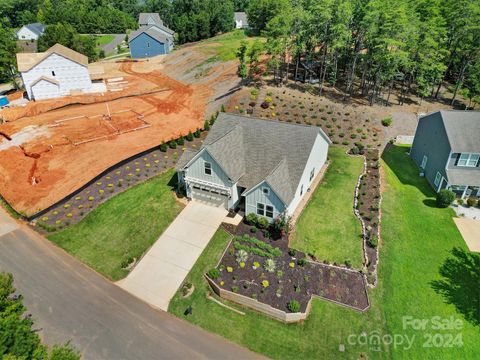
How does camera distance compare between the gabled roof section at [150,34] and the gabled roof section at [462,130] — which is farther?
the gabled roof section at [150,34]

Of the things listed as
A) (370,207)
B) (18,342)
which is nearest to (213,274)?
(18,342)

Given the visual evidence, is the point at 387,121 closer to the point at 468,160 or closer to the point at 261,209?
the point at 468,160

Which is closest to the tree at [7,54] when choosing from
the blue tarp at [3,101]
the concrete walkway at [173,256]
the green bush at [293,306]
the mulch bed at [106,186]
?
the blue tarp at [3,101]

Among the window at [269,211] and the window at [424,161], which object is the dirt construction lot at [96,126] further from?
the window at [424,161]

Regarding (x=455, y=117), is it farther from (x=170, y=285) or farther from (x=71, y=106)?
(x=71, y=106)

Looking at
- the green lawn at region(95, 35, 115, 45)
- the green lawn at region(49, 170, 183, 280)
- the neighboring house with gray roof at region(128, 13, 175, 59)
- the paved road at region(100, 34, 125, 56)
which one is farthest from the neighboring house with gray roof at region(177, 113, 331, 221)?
the green lawn at region(95, 35, 115, 45)

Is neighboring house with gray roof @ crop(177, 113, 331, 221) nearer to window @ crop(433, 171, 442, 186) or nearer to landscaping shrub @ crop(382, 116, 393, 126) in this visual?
window @ crop(433, 171, 442, 186)
